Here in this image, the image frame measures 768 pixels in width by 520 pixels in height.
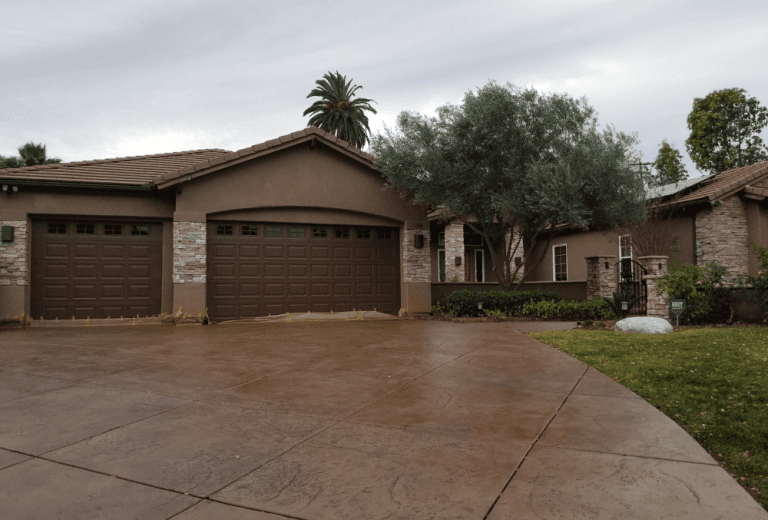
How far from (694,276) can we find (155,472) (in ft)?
37.1

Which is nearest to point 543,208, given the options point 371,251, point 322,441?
point 371,251

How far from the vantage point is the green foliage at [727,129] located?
30.6 m

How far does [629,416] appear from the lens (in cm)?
386

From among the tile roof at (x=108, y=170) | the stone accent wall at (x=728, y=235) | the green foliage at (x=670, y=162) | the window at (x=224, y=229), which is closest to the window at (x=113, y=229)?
the tile roof at (x=108, y=170)

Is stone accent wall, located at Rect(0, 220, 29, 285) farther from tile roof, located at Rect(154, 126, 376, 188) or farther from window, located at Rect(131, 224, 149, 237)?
tile roof, located at Rect(154, 126, 376, 188)

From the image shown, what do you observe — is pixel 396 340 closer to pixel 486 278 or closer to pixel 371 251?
pixel 371 251

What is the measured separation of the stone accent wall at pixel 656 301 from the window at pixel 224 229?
1041cm

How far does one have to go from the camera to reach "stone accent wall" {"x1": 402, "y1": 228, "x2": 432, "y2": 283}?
1376 centimetres

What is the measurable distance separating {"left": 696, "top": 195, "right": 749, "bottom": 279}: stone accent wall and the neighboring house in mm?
8191

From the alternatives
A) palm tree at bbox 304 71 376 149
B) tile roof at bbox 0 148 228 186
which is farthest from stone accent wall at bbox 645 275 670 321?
palm tree at bbox 304 71 376 149

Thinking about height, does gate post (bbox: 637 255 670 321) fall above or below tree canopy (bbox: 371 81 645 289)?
below

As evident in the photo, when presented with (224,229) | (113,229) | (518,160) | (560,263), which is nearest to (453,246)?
(560,263)

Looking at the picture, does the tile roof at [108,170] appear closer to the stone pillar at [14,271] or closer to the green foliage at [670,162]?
the stone pillar at [14,271]

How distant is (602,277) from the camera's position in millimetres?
13586
